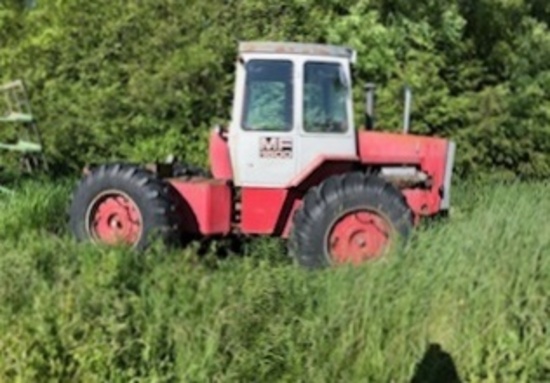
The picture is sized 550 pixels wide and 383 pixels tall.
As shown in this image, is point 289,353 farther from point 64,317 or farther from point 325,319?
point 64,317

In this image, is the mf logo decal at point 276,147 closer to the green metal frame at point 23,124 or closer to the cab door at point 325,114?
the cab door at point 325,114

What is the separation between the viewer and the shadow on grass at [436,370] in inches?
244

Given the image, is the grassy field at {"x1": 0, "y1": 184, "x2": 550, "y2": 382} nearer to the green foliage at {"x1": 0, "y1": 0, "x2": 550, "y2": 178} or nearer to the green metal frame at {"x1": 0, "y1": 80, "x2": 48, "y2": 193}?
the green metal frame at {"x1": 0, "y1": 80, "x2": 48, "y2": 193}

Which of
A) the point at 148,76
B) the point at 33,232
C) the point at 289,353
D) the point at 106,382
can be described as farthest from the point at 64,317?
the point at 148,76

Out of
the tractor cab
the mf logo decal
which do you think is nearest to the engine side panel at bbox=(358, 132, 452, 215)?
the tractor cab

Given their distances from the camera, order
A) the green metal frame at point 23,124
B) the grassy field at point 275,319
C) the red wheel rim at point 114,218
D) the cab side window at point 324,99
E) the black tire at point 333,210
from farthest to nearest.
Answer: the green metal frame at point 23,124 < the cab side window at point 324,99 < the red wheel rim at point 114,218 < the black tire at point 333,210 < the grassy field at point 275,319

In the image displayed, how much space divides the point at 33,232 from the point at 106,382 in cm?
238

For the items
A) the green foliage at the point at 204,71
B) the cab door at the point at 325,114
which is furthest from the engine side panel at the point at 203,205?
the green foliage at the point at 204,71

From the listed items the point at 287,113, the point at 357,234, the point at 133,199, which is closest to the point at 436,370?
the point at 357,234

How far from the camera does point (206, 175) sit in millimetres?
10039

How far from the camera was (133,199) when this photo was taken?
8719mm

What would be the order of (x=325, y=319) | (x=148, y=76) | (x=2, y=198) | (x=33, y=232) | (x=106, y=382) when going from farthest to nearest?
(x=148, y=76)
(x=2, y=198)
(x=33, y=232)
(x=325, y=319)
(x=106, y=382)

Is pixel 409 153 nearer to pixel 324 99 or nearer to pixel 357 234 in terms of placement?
pixel 324 99

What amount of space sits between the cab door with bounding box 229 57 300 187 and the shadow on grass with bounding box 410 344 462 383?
308 cm
